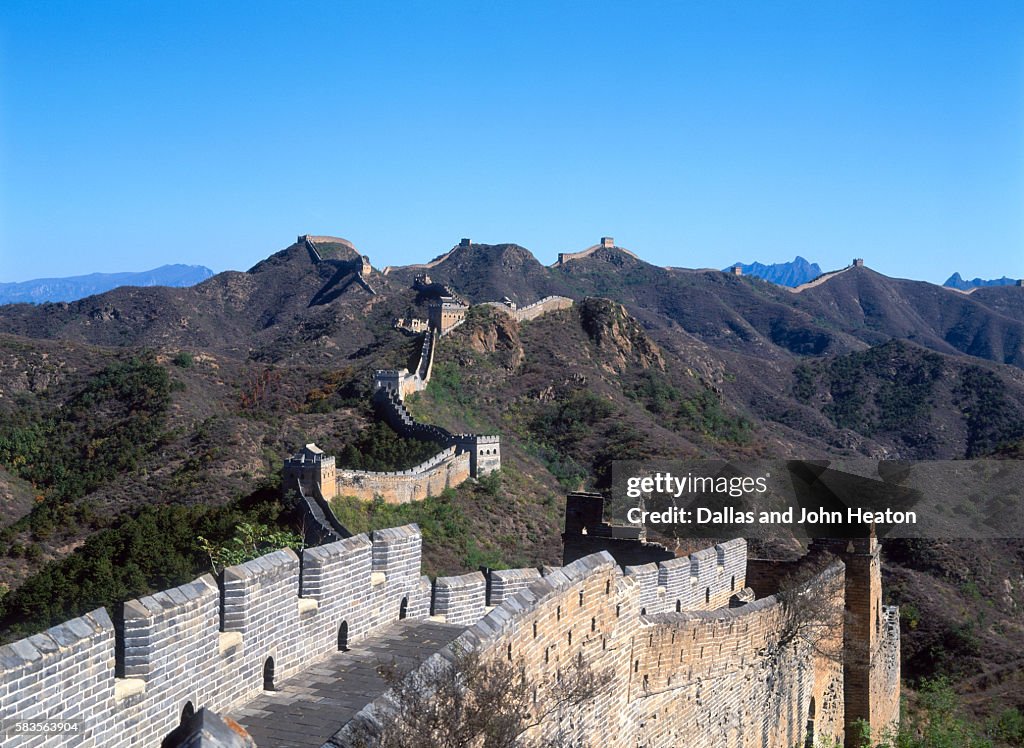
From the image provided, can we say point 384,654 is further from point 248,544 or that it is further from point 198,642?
point 248,544

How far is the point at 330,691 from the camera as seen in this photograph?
23.4 ft

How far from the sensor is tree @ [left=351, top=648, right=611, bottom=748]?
18.9ft

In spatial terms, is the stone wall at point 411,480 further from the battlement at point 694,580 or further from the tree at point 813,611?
the tree at point 813,611

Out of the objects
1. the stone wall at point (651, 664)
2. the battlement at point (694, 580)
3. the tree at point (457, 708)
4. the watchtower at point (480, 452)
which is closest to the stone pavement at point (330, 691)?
the tree at point (457, 708)

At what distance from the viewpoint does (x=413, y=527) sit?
8969mm

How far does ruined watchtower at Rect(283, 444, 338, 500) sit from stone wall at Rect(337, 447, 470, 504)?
2.37ft

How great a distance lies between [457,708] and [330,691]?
1264mm

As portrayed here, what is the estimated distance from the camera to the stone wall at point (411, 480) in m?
39.2

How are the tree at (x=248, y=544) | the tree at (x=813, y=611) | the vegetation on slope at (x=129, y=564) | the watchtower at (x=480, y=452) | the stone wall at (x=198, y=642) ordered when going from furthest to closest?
the watchtower at (x=480, y=452), the vegetation on slope at (x=129, y=564), the tree at (x=248, y=544), the tree at (x=813, y=611), the stone wall at (x=198, y=642)

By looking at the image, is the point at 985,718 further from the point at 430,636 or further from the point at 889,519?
the point at 430,636

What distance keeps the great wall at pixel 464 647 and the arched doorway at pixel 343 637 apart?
14mm

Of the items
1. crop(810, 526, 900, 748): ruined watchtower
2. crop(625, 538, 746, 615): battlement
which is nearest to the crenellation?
crop(625, 538, 746, 615): battlement

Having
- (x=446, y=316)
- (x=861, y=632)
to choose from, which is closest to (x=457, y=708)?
(x=861, y=632)

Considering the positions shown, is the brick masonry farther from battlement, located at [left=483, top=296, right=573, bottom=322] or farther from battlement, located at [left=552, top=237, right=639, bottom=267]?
battlement, located at [left=552, top=237, right=639, bottom=267]
